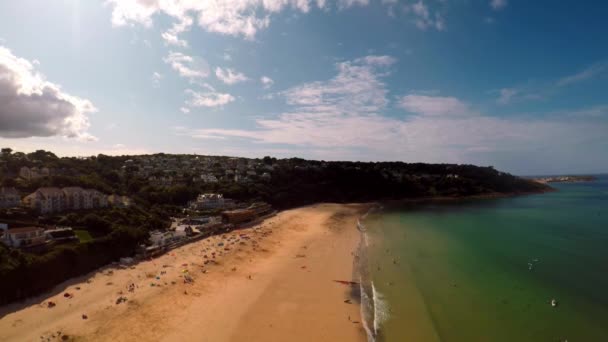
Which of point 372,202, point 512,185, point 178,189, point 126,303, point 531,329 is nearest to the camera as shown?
point 531,329

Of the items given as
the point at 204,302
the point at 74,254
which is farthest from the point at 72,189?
the point at 204,302

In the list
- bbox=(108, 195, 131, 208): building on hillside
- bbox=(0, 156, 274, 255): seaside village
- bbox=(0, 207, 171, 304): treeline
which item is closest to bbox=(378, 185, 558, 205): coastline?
bbox=(0, 156, 274, 255): seaside village

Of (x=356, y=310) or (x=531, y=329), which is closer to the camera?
(x=531, y=329)

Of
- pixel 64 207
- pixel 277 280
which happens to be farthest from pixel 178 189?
pixel 277 280

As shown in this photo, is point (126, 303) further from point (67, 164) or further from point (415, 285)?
point (67, 164)

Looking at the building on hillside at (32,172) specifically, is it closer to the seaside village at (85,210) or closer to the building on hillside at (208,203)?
the seaside village at (85,210)
